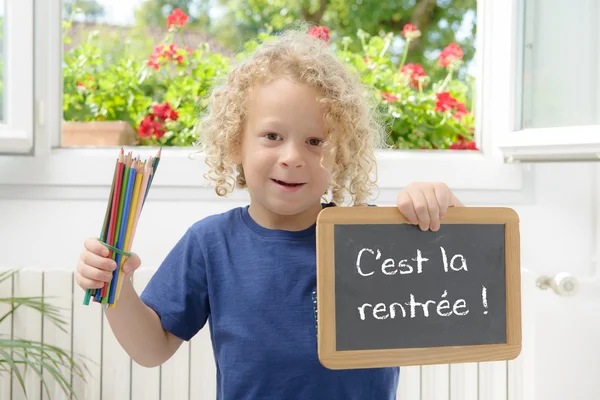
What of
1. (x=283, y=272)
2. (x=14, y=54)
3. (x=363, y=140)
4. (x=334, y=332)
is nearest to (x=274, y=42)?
(x=363, y=140)

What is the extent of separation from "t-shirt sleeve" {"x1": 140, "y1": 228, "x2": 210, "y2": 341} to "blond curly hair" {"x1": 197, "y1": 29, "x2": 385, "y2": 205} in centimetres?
14

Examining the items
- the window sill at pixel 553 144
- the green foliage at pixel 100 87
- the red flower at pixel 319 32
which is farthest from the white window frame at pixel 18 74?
the window sill at pixel 553 144

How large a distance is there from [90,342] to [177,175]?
46 centimetres

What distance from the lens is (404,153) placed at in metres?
1.94

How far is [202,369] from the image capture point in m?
1.66

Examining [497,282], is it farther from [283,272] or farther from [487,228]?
[283,272]

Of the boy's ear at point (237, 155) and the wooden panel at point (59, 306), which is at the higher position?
the boy's ear at point (237, 155)

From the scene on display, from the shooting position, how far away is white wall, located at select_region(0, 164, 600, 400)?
175 cm

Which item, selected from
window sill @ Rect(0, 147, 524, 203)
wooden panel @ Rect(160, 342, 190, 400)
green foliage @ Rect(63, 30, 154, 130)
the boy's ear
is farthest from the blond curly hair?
green foliage @ Rect(63, 30, 154, 130)

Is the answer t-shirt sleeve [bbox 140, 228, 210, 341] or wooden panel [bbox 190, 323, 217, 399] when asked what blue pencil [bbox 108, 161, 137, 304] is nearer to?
t-shirt sleeve [bbox 140, 228, 210, 341]

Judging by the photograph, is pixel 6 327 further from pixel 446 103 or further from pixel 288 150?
pixel 446 103

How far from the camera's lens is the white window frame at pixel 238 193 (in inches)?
69.0

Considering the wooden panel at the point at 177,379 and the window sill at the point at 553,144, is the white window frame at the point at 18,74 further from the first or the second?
the window sill at the point at 553,144

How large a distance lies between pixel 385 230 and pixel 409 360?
16 centimetres
